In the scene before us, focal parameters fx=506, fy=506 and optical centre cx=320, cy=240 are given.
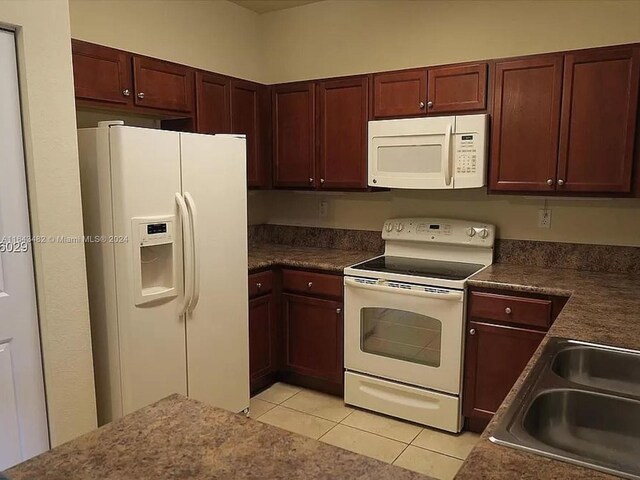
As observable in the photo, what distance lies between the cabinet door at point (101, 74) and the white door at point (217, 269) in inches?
21.3

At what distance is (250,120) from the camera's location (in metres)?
3.55

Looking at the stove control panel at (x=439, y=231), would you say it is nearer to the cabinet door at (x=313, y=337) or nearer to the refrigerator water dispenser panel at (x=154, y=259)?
the cabinet door at (x=313, y=337)

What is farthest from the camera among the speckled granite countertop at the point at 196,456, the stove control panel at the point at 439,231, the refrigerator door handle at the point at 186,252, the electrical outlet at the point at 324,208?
the electrical outlet at the point at 324,208

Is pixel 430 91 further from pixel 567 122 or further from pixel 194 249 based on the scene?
pixel 194 249

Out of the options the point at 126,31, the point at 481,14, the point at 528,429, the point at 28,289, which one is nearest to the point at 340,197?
the point at 481,14

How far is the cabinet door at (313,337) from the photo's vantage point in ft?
10.7

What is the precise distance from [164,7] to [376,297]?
2294mm

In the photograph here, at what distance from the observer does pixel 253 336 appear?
10.7 ft

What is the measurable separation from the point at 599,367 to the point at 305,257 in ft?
6.94

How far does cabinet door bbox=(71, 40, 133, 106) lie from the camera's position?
2500 millimetres

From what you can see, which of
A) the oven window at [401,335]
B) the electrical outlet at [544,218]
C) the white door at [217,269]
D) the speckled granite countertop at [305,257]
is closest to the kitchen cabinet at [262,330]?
the speckled granite countertop at [305,257]

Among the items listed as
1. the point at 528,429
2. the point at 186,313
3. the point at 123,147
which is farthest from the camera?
the point at 186,313

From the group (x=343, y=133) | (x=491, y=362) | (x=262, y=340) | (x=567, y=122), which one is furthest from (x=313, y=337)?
(x=567, y=122)

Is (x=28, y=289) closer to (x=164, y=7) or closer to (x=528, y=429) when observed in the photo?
(x=528, y=429)
